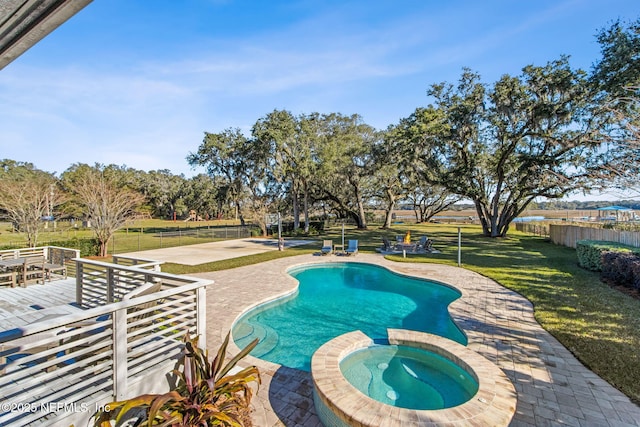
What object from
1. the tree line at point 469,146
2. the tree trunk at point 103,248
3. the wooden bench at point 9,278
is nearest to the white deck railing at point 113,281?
the wooden bench at point 9,278

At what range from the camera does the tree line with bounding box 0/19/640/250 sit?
44.4ft

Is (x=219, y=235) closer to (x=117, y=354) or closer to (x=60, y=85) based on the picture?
(x=60, y=85)

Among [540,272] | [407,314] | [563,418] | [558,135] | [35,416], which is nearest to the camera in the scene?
[35,416]

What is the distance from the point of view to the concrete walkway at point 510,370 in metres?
3.14

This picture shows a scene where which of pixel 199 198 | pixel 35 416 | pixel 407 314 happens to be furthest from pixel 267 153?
pixel 199 198

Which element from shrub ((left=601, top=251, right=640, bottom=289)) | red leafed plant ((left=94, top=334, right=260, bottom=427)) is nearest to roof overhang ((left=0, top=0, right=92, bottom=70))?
red leafed plant ((left=94, top=334, right=260, bottom=427))

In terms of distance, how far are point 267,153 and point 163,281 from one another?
18957 mm

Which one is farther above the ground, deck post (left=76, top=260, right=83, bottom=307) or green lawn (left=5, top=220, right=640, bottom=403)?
deck post (left=76, top=260, right=83, bottom=307)

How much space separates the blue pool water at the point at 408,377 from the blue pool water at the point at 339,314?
841mm

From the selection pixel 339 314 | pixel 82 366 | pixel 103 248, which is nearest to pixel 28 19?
pixel 82 366

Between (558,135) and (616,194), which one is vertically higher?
(558,135)

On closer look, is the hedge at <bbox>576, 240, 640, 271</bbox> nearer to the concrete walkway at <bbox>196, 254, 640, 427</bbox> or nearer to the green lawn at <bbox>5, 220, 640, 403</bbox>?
the green lawn at <bbox>5, 220, 640, 403</bbox>

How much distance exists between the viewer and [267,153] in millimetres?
22250

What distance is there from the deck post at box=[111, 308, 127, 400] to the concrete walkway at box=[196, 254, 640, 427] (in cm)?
140
